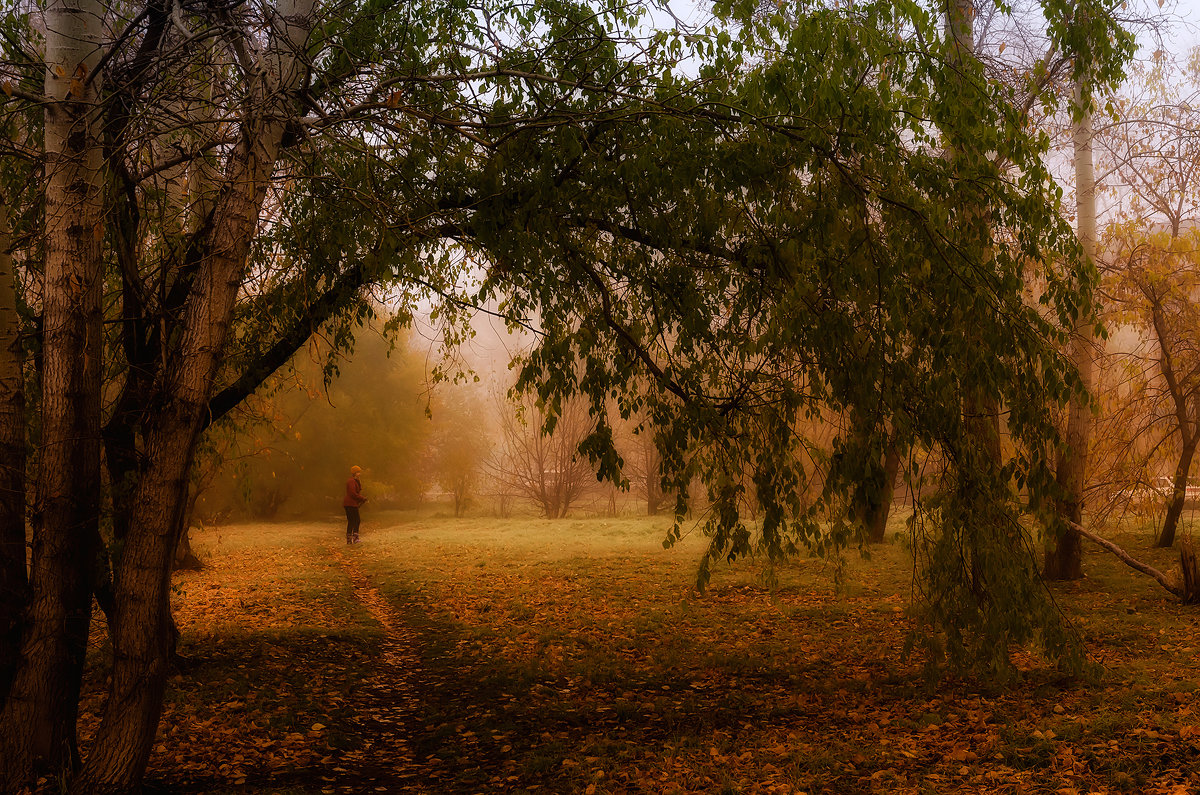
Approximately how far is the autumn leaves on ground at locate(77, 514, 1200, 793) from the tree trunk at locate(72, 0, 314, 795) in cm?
60

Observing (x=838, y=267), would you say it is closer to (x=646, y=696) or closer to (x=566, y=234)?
(x=566, y=234)

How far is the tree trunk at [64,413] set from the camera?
4.46m

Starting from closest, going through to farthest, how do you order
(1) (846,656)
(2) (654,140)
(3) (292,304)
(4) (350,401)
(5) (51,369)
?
(5) (51,369), (2) (654,140), (3) (292,304), (1) (846,656), (4) (350,401)

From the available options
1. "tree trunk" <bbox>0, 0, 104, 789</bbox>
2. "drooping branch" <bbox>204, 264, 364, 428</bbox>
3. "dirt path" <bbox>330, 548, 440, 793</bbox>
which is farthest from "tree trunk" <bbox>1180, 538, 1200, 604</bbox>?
"tree trunk" <bbox>0, 0, 104, 789</bbox>

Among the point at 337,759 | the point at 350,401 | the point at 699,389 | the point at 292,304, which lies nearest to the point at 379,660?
the point at 337,759

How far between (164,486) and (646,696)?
13.6 feet

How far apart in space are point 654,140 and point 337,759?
462 centimetres

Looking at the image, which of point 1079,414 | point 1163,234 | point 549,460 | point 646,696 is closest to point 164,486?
point 646,696

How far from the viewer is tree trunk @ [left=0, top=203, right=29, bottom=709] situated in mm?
4637

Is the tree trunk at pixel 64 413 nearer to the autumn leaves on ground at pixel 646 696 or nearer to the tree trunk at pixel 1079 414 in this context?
the autumn leaves on ground at pixel 646 696

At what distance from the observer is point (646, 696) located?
6.76 m

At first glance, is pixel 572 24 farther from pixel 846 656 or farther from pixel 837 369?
pixel 846 656

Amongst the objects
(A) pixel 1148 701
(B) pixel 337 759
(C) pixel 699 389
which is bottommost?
(B) pixel 337 759

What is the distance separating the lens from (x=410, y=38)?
596cm
